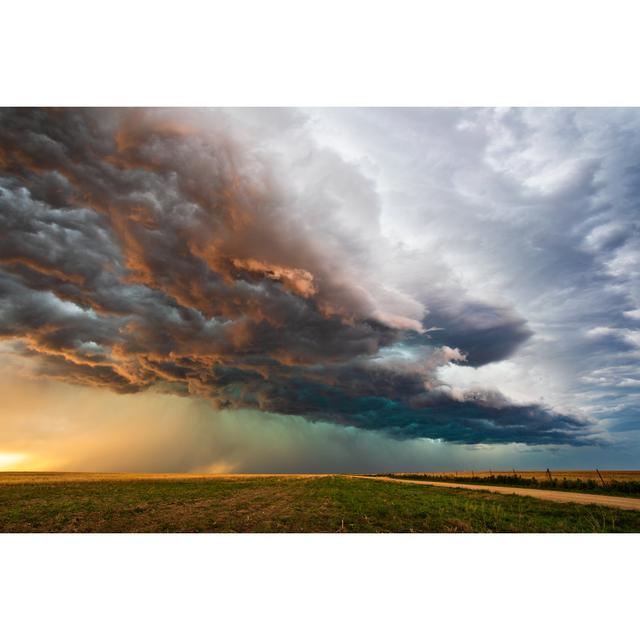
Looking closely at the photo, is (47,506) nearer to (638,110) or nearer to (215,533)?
(215,533)

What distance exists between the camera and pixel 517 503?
74.4ft

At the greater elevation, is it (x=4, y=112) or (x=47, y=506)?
(x=4, y=112)

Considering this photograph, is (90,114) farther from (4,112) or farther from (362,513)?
(362,513)

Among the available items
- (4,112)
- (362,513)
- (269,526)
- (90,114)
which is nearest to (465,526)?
(362,513)

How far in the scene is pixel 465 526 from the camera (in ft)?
48.6

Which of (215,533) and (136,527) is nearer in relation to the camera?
(215,533)

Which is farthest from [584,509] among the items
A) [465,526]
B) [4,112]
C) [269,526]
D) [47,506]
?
[4,112]

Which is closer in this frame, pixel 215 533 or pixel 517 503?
pixel 215 533

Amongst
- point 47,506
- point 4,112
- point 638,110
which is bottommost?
point 47,506
